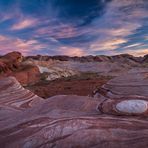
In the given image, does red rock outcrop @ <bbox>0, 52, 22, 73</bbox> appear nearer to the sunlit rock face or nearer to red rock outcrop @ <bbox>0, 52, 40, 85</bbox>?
red rock outcrop @ <bbox>0, 52, 40, 85</bbox>

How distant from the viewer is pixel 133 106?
10.3 feet

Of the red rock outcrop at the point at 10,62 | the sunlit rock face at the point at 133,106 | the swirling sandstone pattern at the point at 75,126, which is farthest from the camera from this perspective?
the red rock outcrop at the point at 10,62

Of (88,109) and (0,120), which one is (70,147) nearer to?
(88,109)

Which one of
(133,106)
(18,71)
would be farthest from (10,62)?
(133,106)

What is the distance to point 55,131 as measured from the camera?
110 inches

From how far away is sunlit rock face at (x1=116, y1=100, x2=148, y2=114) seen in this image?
3.10 metres

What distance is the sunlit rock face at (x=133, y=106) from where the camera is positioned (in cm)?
310

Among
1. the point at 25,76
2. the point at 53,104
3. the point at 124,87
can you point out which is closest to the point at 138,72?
the point at 124,87

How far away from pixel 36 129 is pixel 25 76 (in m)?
20.7

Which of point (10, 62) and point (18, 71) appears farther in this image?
point (10, 62)

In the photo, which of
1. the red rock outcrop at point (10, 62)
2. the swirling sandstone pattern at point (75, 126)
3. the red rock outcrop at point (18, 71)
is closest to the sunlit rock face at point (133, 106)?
the swirling sandstone pattern at point (75, 126)

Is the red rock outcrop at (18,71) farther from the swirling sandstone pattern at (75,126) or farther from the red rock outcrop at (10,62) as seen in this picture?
the swirling sandstone pattern at (75,126)

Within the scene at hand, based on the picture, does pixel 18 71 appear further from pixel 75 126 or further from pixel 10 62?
pixel 75 126

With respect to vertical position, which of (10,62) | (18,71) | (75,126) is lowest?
(75,126)
